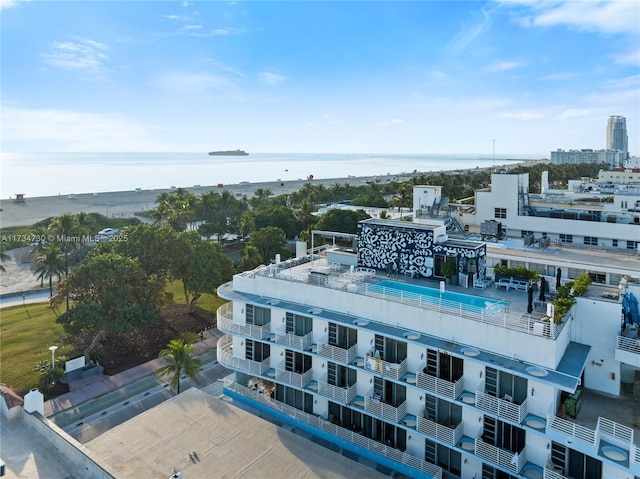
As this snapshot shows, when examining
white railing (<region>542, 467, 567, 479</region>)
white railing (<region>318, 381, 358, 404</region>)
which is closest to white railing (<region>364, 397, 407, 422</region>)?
white railing (<region>318, 381, 358, 404</region>)

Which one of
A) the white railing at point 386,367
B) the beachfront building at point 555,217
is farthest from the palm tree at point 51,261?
the beachfront building at point 555,217

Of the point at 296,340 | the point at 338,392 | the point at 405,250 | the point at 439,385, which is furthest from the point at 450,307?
the point at 296,340

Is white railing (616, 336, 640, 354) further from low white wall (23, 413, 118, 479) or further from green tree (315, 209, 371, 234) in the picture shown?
green tree (315, 209, 371, 234)

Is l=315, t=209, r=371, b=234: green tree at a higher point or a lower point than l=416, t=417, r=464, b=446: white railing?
higher

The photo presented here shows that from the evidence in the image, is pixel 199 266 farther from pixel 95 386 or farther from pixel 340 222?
pixel 340 222

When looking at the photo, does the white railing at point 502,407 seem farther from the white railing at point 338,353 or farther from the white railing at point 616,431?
the white railing at point 338,353

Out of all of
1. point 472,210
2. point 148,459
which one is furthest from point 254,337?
point 472,210
